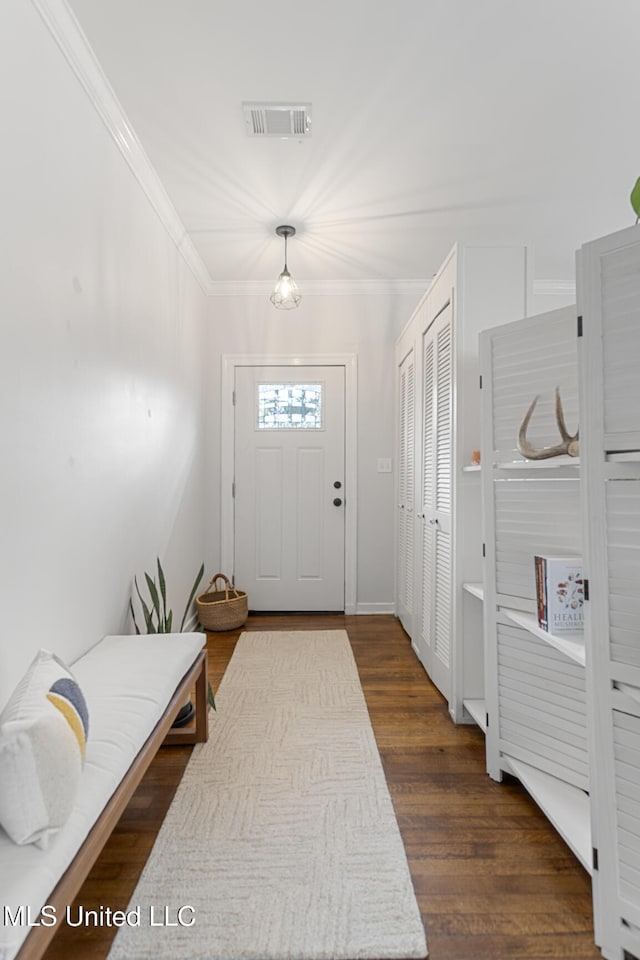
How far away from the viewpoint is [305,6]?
5.38 ft

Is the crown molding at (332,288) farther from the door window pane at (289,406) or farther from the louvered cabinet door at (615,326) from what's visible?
the louvered cabinet door at (615,326)

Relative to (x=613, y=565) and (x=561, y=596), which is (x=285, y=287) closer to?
(x=561, y=596)

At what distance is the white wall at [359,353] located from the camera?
13.4 ft

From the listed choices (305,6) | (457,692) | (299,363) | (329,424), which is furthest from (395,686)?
(305,6)

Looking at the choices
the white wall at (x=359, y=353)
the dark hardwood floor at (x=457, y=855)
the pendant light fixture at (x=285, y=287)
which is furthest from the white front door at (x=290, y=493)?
the dark hardwood floor at (x=457, y=855)

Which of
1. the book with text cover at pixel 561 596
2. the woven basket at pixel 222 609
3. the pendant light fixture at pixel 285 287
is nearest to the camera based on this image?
the book with text cover at pixel 561 596

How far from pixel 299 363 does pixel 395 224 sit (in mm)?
1324

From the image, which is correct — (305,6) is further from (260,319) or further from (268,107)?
(260,319)

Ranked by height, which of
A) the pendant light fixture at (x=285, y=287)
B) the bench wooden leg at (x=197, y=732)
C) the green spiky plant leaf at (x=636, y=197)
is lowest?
the bench wooden leg at (x=197, y=732)

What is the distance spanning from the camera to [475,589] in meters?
2.09

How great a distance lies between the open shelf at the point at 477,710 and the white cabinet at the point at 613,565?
2.69 ft

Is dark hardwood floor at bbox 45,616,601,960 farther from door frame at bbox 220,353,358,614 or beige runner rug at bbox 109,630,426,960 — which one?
door frame at bbox 220,353,358,614

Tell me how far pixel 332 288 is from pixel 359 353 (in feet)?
1.80

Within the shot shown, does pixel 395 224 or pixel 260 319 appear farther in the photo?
pixel 260 319
